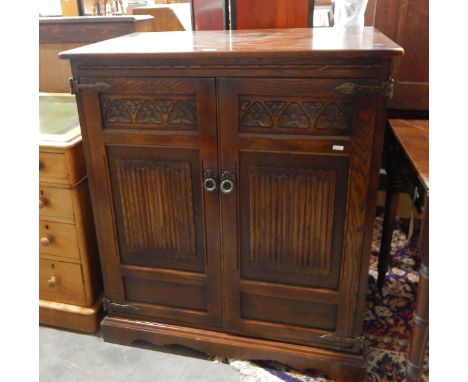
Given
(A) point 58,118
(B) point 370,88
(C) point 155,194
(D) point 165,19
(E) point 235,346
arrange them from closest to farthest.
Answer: (B) point 370,88 < (C) point 155,194 < (E) point 235,346 < (A) point 58,118 < (D) point 165,19

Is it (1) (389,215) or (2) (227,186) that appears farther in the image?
(1) (389,215)

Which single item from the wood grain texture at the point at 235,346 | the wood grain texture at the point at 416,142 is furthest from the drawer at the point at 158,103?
the wood grain texture at the point at 235,346

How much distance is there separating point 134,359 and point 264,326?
0.45m

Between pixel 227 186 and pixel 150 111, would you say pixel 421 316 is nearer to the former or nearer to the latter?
pixel 227 186

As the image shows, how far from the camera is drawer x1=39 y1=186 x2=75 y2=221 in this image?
4.58 feet

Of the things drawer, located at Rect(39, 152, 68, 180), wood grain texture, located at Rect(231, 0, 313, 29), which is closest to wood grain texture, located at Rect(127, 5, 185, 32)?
wood grain texture, located at Rect(231, 0, 313, 29)

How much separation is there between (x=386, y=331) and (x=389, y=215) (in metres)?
0.39

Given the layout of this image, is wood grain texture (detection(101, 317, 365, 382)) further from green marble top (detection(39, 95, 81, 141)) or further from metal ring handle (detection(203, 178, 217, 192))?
green marble top (detection(39, 95, 81, 141))

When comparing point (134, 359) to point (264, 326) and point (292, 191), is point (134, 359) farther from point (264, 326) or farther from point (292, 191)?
point (292, 191)

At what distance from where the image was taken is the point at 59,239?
1.46m

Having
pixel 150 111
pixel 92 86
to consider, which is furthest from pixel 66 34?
pixel 150 111

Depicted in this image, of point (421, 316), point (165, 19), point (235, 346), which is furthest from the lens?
point (165, 19)

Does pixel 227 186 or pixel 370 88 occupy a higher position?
pixel 370 88
